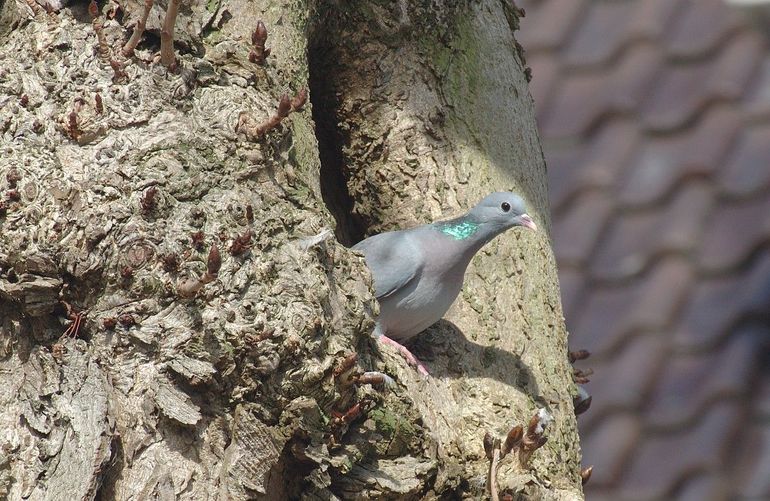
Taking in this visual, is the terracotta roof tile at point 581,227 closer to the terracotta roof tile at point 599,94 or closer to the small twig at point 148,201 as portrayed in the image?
the terracotta roof tile at point 599,94

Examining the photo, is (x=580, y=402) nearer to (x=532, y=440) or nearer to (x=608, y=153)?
(x=532, y=440)

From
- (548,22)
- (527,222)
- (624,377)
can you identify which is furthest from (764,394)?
(527,222)

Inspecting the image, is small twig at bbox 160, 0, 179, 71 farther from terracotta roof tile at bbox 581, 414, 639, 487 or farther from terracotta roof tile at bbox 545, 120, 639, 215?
terracotta roof tile at bbox 545, 120, 639, 215

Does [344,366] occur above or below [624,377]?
above

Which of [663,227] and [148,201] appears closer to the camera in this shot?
[148,201]

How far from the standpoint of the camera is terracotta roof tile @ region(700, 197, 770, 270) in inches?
241

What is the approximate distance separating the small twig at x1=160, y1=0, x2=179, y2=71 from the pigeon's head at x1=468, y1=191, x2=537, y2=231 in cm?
105

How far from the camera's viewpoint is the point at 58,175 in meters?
2.88

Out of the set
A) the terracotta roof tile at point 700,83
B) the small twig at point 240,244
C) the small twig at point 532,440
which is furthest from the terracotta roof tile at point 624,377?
the small twig at point 240,244

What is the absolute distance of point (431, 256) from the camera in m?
3.72

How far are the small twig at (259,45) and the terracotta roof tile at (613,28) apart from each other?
3.53 metres

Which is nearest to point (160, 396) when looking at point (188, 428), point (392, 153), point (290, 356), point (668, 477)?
point (188, 428)

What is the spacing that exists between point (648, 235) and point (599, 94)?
79 centimetres

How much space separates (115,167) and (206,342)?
1.49 ft
